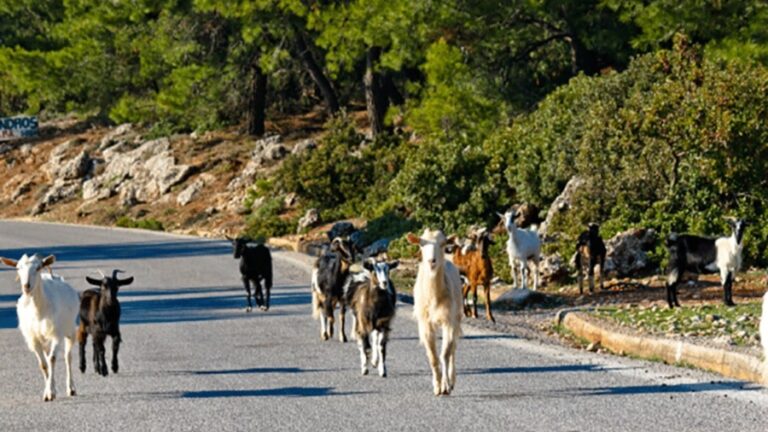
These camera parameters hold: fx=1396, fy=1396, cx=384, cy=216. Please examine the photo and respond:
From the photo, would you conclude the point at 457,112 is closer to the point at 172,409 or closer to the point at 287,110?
the point at 287,110

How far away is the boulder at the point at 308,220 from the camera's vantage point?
149 feet

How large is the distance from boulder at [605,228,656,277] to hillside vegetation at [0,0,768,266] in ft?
3.42

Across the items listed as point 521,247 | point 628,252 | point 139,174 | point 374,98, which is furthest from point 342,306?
point 139,174

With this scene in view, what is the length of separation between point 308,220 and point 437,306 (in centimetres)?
3227

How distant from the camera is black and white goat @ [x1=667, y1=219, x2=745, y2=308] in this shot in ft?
72.5

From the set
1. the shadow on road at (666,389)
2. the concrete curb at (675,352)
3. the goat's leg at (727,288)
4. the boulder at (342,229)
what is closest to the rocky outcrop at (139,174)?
the boulder at (342,229)

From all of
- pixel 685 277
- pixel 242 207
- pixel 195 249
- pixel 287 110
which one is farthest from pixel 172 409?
pixel 287 110

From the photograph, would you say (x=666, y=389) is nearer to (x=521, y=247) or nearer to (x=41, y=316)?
(x=41, y=316)

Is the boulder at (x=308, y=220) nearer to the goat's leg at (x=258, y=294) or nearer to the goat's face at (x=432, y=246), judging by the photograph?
the goat's leg at (x=258, y=294)

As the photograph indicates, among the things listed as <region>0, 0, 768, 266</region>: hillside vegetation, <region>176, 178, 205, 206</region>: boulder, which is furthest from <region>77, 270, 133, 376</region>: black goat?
<region>176, 178, 205, 206</region>: boulder

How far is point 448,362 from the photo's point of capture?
1331 cm

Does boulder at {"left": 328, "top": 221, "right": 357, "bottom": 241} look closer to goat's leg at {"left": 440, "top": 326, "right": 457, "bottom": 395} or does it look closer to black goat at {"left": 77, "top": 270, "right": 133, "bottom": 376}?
black goat at {"left": 77, "top": 270, "right": 133, "bottom": 376}

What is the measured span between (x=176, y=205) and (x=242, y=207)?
18.8 ft

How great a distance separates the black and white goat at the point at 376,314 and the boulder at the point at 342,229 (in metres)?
25.2
